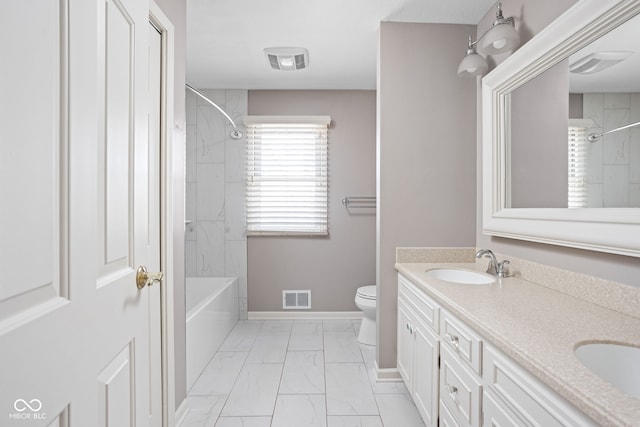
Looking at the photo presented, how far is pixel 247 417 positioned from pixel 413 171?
1.83 m

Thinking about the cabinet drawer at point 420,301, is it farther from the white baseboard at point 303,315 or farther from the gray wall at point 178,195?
the white baseboard at point 303,315

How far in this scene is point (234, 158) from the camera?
3545 mm

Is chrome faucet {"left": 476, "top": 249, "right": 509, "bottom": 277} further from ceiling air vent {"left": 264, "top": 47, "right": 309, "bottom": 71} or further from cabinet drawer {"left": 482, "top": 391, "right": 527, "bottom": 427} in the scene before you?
ceiling air vent {"left": 264, "top": 47, "right": 309, "bottom": 71}

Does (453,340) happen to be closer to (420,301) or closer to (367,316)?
(420,301)

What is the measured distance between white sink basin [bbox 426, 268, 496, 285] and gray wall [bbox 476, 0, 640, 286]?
0.66 feet

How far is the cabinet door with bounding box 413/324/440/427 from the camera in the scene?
1.55 meters

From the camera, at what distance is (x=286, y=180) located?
3.52 metres

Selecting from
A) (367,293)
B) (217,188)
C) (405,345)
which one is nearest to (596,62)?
(405,345)

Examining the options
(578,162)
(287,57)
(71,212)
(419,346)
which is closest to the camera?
(71,212)

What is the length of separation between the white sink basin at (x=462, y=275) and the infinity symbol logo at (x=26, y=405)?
1.83 m

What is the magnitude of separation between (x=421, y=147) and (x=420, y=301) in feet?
3.48

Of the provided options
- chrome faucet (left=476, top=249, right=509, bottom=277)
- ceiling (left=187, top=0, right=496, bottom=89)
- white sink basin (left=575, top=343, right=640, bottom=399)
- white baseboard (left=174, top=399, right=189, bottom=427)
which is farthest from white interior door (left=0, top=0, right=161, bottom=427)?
chrome faucet (left=476, top=249, right=509, bottom=277)

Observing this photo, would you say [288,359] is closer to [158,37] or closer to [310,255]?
[310,255]

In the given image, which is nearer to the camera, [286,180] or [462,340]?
[462,340]
